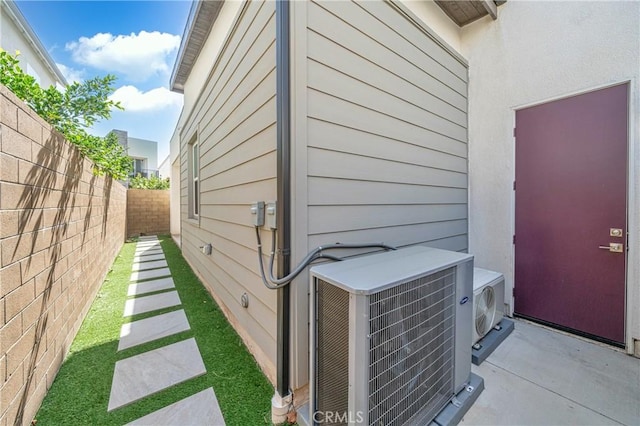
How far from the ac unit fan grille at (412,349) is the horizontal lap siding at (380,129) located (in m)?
0.64

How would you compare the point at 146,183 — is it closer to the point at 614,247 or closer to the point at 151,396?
the point at 151,396

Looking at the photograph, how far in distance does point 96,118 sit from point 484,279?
4572mm

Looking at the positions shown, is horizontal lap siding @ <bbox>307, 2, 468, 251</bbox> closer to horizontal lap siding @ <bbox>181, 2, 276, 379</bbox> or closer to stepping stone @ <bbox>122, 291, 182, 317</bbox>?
horizontal lap siding @ <bbox>181, 2, 276, 379</bbox>

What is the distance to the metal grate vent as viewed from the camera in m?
1.21

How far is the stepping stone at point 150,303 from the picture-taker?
3.03m

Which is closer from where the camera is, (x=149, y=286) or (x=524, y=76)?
(x=524, y=76)

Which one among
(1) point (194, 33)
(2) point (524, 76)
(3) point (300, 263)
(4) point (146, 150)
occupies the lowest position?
(3) point (300, 263)

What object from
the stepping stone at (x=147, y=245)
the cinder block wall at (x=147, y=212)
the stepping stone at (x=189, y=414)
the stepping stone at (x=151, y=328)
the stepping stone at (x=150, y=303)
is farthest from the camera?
the cinder block wall at (x=147, y=212)

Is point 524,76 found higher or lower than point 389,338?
higher

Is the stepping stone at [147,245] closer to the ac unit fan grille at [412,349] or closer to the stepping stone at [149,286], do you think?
the stepping stone at [149,286]

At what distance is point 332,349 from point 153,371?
5.27 ft

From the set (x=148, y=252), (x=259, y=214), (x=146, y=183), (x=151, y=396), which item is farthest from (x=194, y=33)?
(x=146, y=183)

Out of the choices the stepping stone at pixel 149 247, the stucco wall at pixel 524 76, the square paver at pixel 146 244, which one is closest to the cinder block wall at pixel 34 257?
the stucco wall at pixel 524 76

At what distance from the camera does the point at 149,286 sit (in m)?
3.87
